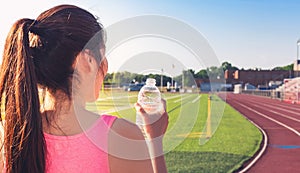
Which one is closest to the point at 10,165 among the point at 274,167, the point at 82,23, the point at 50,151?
the point at 50,151

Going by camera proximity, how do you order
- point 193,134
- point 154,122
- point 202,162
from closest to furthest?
point 154,122 < point 202,162 < point 193,134

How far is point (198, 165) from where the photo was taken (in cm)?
775

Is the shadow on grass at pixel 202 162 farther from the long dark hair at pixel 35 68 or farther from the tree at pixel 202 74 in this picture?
the long dark hair at pixel 35 68

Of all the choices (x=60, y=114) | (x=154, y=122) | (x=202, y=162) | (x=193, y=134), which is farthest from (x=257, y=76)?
(x=60, y=114)

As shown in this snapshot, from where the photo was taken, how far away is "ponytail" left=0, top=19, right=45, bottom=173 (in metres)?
1.21

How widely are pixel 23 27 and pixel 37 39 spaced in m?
0.06

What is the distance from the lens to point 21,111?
1.21 m

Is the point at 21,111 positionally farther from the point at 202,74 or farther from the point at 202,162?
the point at 202,162

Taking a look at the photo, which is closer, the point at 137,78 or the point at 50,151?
the point at 50,151

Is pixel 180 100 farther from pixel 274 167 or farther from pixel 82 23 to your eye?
pixel 274 167

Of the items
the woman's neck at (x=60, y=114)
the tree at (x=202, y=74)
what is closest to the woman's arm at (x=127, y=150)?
the woman's neck at (x=60, y=114)

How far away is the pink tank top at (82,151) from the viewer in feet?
3.85

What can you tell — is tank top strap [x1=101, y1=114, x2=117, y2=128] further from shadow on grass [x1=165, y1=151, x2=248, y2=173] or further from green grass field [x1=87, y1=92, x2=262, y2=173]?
shadow on grass [x1=165, y1=151, x2=248, y2=173]

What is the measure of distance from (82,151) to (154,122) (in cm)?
28
